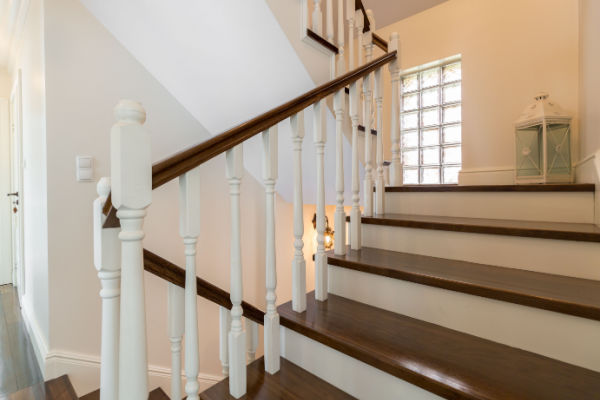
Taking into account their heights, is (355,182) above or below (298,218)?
above

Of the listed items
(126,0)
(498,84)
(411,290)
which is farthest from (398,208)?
(126,0)

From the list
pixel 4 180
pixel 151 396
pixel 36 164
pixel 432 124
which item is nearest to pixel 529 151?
pixel 432 124

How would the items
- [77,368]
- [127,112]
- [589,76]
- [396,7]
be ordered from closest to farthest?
[127,112] → [77,368] → [589,76] → [396,7]

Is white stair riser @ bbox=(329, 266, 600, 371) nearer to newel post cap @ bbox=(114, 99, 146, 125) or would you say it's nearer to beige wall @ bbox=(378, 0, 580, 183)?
newel post cap @ bbox=(114, 99, 146, 125)

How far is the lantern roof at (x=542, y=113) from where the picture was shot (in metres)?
1.94

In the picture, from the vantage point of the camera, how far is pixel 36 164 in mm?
1995

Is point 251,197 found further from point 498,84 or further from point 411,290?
point 498,84

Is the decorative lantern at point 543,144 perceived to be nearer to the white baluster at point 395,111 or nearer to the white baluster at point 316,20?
the white baluster at point 395,111

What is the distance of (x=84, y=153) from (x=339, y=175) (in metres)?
1.56

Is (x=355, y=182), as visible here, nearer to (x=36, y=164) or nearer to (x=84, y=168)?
(x=84, y=168)

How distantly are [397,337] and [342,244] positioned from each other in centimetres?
52

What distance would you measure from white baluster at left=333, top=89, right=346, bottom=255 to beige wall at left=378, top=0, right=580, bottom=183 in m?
1.69

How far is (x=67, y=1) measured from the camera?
1.75 metres

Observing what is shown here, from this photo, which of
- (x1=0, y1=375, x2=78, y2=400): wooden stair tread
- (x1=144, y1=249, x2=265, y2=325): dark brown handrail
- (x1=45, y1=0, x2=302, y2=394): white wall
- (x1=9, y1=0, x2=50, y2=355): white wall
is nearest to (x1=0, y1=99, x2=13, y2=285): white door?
(x1=9, y1=0, x2=50, y2=355): white wall
